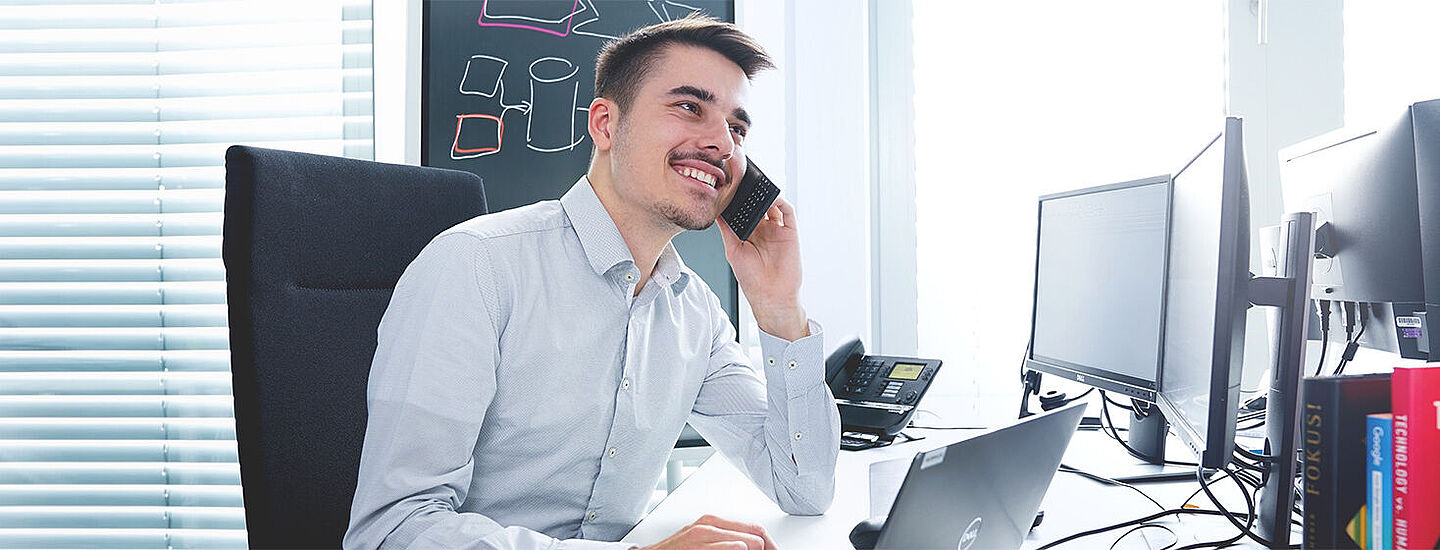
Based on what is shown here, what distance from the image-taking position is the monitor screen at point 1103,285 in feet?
4.03

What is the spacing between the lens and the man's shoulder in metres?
1.16

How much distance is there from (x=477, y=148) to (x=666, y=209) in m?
1.04

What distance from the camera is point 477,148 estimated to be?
2.17 m

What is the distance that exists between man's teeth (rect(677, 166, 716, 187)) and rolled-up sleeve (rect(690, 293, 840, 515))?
0.79 feet

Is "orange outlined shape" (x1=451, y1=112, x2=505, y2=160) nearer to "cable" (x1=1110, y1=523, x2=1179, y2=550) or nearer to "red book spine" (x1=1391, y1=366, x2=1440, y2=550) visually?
"cable" (x1=1110, y1=523, x2=1179, y2=550)

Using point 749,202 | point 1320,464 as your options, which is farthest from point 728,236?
point 1320,464

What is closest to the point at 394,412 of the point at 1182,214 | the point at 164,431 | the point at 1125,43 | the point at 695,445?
the point at 1182,214

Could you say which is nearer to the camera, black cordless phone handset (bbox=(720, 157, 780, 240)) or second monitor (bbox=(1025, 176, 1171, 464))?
second monitor (bbox=(1025, 176, 1171, 464))

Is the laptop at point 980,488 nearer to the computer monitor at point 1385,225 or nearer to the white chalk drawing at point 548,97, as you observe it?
the computer monitor at point 1385,225

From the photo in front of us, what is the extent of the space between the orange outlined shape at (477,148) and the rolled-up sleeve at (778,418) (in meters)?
0.98

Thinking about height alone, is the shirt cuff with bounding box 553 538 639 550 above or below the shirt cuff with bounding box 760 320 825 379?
below

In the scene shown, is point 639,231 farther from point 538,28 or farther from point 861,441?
point 538,28

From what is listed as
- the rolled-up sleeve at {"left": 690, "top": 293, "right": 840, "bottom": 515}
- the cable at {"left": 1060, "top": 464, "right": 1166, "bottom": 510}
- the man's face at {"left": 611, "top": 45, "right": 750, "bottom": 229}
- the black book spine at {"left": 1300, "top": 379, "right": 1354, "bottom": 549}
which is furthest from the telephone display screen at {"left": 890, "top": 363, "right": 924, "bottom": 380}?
the black book spine at {"left": 1300, "top": 379, "right": 1354, "bottom": 549}

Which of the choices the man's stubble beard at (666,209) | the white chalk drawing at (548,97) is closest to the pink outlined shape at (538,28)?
the white chalk drawing at (548,97)
